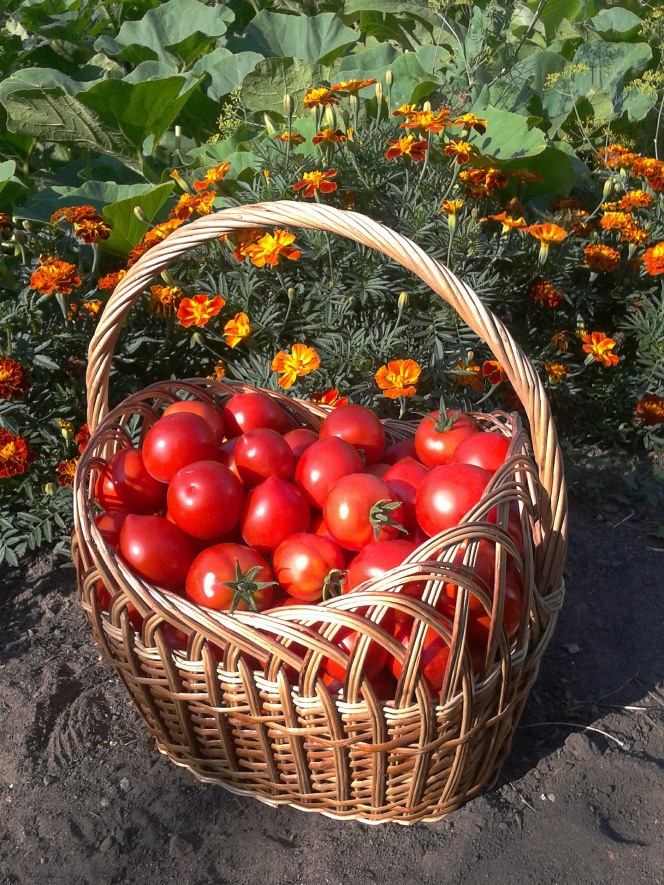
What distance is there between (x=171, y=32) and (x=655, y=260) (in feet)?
10.0

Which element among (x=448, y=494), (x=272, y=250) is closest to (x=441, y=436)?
(x=448, y=494)

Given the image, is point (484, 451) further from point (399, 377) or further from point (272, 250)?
point (272, 250)

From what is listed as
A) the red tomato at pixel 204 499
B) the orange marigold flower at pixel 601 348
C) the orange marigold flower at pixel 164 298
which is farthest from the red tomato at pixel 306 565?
the orange marigold flower at pixel 601 348

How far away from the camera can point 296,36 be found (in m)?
4.38

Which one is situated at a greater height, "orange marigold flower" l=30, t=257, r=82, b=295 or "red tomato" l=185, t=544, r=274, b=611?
"orange marigold flower" l=30, t=257, r=82, b=295

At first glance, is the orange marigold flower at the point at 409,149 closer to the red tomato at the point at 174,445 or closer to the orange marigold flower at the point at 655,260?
the orange marigold flower at the point at 655,260

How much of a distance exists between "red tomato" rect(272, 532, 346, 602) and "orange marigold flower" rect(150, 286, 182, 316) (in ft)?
3.68

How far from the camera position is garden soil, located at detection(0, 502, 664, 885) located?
1581 mm

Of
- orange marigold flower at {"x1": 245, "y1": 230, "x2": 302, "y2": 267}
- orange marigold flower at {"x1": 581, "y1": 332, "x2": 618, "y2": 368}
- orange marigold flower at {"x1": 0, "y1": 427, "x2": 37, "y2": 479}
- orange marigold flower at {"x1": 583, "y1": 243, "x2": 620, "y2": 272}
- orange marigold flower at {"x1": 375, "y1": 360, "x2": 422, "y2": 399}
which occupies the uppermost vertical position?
→ orange marigold flower at {"x1": 245, "y1": 230, "x2": 302, "y2": 267}

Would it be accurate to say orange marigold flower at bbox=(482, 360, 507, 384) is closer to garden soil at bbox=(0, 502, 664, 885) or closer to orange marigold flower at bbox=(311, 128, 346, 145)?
garden soil at bbox=(0, 502, 664, 885)

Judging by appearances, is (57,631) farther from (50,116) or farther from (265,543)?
A: (50,116)

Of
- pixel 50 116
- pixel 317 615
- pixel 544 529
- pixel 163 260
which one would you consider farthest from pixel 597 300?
pixel 50 116

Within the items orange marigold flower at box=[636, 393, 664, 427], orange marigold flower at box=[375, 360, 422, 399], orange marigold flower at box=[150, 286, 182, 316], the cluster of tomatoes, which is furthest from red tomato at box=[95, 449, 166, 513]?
orange marigold flower at box=[636, 393, 664, 427]

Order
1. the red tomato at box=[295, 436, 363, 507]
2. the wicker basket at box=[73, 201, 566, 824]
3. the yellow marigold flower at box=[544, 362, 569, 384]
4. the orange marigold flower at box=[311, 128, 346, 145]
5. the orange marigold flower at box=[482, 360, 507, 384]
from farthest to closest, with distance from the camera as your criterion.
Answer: the yellow marigold flower at box=[544, 362, 569, 384]
the orange marigold flower at box=[311, 128, 346, 145]
the orange marigold flower at box=[482, 360, 507, 384]
the red tomato at box=[295, 436, 363, 507]
the wicker basket at box=[73, 201, 566, 824]
